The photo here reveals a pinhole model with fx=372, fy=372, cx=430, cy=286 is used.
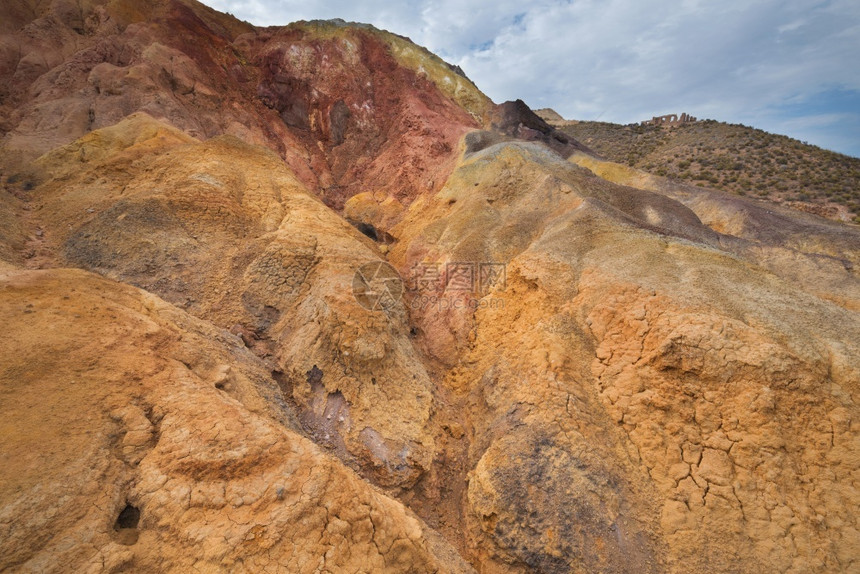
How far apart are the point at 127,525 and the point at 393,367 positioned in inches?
206

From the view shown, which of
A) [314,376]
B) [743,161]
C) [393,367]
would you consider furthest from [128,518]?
[743,161]

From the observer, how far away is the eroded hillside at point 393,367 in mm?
3934

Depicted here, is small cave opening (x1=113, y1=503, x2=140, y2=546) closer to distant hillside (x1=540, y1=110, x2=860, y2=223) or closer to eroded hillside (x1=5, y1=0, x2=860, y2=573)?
eroded hillside (x1=5, y1=0, x2=860, y2=573)

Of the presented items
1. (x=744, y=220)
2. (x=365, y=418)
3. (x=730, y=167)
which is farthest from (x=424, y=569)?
(x=730, y=167)

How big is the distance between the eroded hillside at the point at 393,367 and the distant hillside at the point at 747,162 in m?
14.2

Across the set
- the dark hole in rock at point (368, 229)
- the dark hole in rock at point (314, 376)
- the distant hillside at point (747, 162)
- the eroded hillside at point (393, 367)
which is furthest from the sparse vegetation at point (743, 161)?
the dark hole in rock at point (314, 376)

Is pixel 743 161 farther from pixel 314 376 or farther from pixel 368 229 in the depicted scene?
pixel 314 376

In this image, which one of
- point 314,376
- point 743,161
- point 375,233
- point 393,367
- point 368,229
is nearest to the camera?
point 314,376

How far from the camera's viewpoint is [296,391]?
7633 millimetres

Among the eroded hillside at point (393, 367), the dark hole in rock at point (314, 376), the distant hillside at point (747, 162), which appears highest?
the distant hillside at point (747, 162)

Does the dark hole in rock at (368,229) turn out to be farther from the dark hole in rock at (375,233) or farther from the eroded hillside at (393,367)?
the eroded hillside at (393,367)

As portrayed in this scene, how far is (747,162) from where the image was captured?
30.3m

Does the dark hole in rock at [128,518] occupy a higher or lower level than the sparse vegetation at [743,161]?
lower

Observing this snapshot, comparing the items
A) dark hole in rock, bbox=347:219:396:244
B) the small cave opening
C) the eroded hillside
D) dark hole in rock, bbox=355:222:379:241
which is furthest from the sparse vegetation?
the small cave opening
